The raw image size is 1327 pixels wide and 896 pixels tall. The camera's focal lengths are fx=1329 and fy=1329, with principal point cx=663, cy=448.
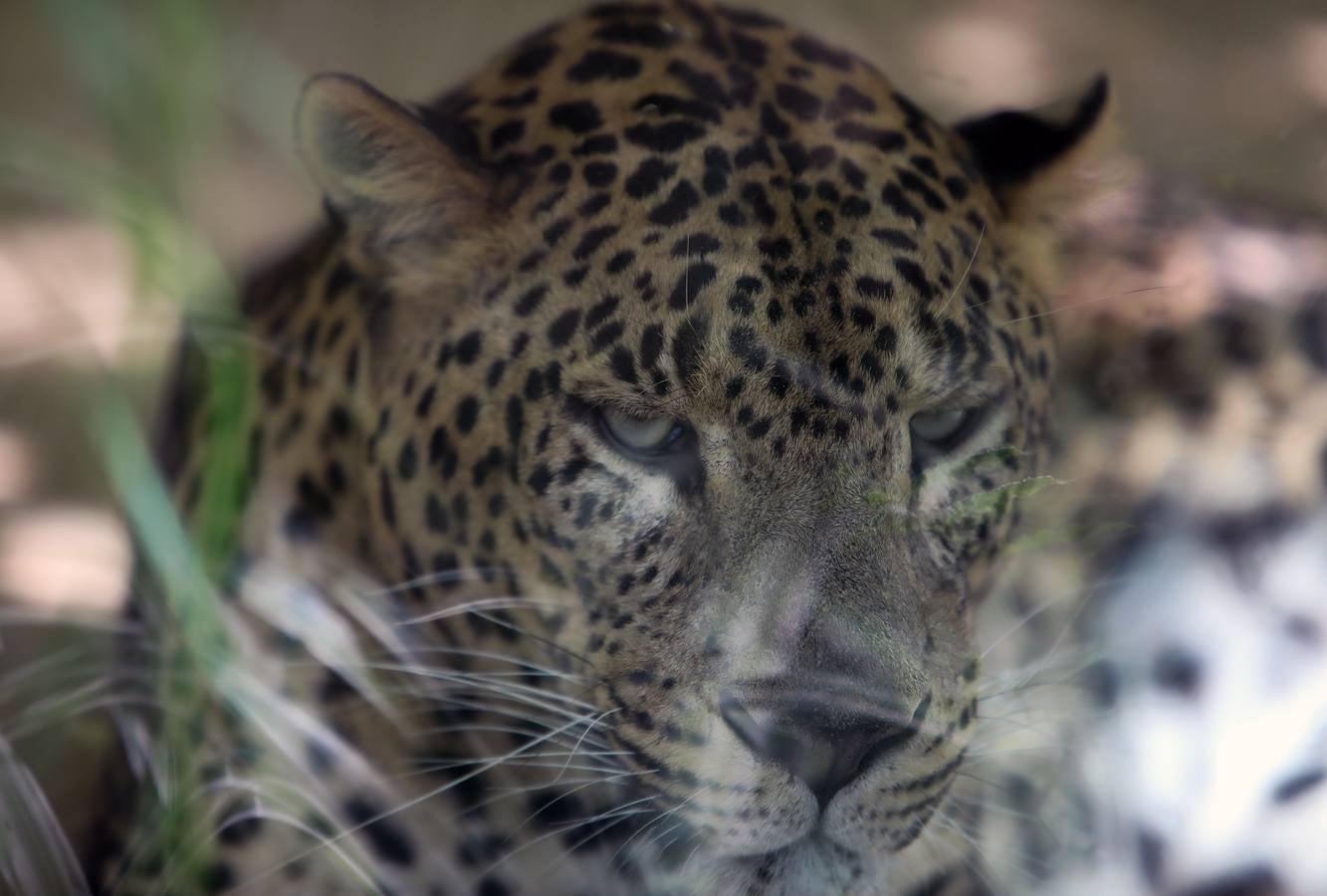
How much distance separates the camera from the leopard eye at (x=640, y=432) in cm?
166

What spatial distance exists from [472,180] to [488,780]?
904 mm

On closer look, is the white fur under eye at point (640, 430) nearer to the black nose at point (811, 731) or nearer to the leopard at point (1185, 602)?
the black nose at point (811, 731)

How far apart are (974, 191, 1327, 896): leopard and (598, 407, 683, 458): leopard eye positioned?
28.7 inches

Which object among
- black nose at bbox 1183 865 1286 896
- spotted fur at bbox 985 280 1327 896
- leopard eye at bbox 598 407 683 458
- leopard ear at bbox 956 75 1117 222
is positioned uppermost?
leopard ear at bbox 956 75 1117 222

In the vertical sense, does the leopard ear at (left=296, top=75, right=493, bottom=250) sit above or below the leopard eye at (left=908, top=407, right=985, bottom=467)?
above

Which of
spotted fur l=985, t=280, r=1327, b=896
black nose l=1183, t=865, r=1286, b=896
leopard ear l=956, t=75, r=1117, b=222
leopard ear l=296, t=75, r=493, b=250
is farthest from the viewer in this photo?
black nose l=1183, t=865, r=1286, b=896

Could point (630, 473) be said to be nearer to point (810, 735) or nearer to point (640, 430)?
point (640, 430)

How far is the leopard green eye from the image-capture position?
171 cm

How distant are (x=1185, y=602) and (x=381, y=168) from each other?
1636 millimetres

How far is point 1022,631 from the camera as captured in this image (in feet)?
7.07

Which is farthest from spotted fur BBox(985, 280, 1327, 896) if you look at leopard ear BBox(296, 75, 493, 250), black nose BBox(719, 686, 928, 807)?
leopard ear BBox(296, 75, 493, 250)

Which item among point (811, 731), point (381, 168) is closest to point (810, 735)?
point (811, 731)

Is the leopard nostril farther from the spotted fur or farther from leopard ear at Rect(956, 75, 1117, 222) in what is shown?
leopard ear at Rect(956, 75, 1117, 222)

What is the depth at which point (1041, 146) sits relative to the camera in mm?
1949
